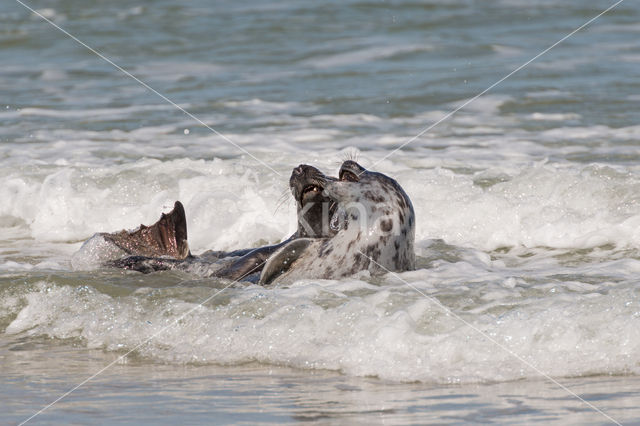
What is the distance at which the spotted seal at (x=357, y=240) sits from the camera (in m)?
5.77

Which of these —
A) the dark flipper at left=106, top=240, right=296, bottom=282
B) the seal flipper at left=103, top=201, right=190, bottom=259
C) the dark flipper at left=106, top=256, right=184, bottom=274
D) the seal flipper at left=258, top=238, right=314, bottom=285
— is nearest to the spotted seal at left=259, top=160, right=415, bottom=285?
the seal flipper at left=258, top=238, right=314, bottom=285

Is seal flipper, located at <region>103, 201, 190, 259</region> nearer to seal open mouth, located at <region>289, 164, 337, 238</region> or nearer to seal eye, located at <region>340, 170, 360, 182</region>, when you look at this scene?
seal open mouth, located at <region>289, 164, 337, 238</region>

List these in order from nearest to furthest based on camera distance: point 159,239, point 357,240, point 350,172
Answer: point 357,240 < point 350,172 < point 159,239

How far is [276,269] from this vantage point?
5.88 m

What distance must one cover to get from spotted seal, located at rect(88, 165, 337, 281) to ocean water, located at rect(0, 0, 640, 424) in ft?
0.69

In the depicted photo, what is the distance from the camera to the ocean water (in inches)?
168

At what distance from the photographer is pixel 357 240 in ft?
19.0

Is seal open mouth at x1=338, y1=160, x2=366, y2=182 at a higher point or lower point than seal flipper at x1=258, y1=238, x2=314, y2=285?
higher

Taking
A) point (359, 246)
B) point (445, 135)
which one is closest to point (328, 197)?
point (359, 246)

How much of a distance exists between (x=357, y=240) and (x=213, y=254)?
4.55 feet

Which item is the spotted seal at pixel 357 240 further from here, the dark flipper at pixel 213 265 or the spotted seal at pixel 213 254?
the dark flipper at pixel 213 265

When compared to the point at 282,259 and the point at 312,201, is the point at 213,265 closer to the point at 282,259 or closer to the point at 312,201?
the point at 282,259

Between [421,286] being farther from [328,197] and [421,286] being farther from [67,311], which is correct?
[67,311]

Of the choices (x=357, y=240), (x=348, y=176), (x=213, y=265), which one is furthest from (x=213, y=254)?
(x=357, y=240)
